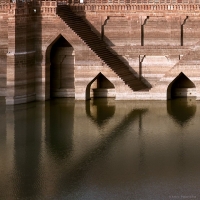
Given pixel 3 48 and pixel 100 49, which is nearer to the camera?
pixel 100 49

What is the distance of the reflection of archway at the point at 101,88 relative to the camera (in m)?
34.3

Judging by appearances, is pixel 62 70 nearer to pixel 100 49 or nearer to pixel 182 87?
pixel 100 49

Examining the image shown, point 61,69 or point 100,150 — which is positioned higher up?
point 61,69

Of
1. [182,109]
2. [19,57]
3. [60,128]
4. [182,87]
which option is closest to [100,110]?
[182,109]

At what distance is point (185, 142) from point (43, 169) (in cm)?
454

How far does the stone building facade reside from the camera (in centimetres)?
3281

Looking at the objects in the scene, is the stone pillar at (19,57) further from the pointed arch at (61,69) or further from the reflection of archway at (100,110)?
the reflection of archway at (100,110)

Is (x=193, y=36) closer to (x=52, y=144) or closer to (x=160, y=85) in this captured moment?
(x=160, y=85)

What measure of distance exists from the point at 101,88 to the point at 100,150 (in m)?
8.74

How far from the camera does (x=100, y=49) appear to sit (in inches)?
1332

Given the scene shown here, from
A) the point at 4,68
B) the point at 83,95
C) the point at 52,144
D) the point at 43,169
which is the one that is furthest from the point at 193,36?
the point at 43,169

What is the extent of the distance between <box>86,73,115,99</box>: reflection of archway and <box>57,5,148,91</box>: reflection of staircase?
0.89 metres

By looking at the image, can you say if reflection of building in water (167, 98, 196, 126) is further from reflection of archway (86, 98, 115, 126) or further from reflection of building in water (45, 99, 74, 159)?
reflection of building in water (45, 99, 74, 159)

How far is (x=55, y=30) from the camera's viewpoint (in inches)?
1309
